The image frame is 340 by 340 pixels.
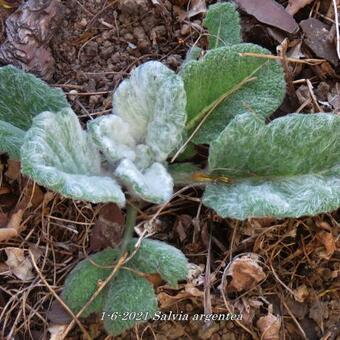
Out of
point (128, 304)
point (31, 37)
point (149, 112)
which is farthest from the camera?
point (31, 37)

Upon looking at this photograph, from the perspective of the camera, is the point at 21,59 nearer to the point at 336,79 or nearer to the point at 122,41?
the point at 122,41

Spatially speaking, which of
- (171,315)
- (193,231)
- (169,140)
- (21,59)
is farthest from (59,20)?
(171,315)

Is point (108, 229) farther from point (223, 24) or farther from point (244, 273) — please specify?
point (223, 24)

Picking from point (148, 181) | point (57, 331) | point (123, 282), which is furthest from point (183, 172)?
point (57, 331)

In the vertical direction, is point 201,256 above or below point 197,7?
below

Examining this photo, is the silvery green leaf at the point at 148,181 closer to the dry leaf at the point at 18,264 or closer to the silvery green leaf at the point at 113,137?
the silvery green leaf at the point at 113,137

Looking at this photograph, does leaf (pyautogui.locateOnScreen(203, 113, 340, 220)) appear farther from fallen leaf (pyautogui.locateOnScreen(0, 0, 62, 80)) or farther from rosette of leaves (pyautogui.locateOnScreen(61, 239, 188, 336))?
fallen leaf (pyautogui.locateOnScreen(0, 0, 62, 80))
